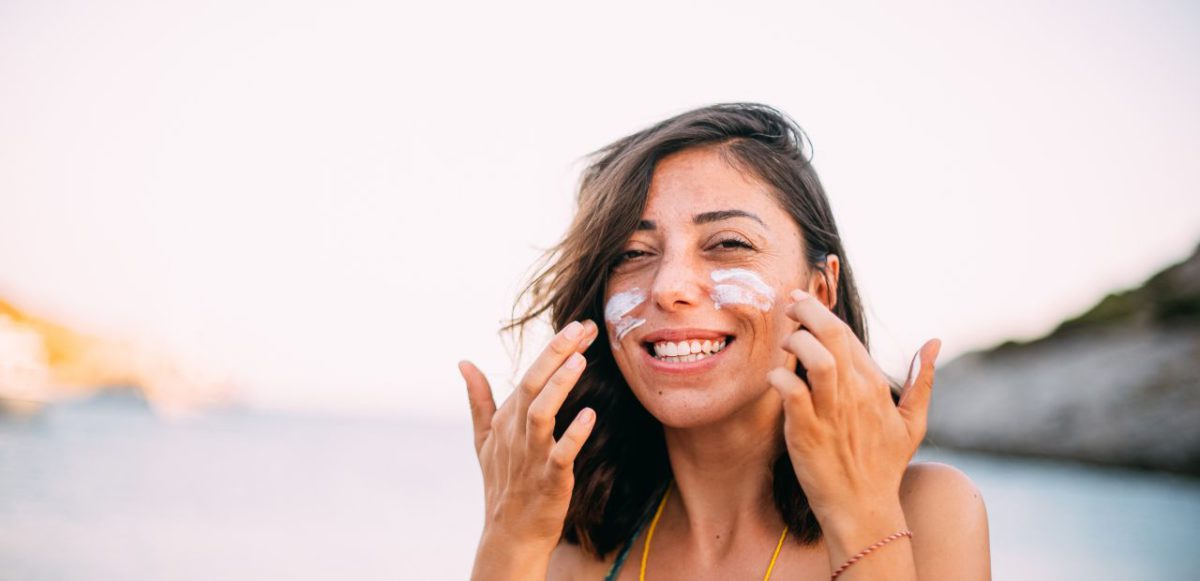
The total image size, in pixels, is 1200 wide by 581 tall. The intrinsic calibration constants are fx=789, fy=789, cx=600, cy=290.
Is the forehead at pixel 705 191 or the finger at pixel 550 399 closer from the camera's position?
the finger at pixel 550 399

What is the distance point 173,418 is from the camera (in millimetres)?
37656

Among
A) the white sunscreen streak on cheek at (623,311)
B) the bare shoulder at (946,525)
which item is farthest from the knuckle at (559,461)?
the bare shoulder at (946,525)

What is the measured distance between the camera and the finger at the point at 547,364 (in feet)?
7.32

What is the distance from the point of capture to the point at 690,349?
2.44 meters

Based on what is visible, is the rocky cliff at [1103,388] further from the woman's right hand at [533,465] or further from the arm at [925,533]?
the woman's right hand at [533,465]

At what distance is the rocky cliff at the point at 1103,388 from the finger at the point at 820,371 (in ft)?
61.9

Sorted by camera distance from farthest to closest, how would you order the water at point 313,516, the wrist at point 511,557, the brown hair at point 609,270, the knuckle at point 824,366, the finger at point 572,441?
the water at point 313,516 → the brown hair at point 609,270 → the wrist at point 511,557 → the finger at point 572,441 → the knuckle at point 824,366

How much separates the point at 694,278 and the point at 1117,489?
15.7 m

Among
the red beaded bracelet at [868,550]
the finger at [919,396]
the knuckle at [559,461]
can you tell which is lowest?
the red beaded bracelet at [868,550]

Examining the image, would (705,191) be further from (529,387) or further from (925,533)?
(925,533)

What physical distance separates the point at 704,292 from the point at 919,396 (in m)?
0.70

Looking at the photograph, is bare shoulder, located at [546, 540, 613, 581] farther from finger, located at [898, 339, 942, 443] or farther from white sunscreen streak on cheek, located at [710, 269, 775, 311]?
finger, located at [898, 339, 942, 443]

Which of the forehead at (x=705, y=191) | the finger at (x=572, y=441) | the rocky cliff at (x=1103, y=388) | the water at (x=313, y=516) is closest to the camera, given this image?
the finger at (x=572, y=441)

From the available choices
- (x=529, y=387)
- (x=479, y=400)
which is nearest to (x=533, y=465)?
(x=529, y=387)
